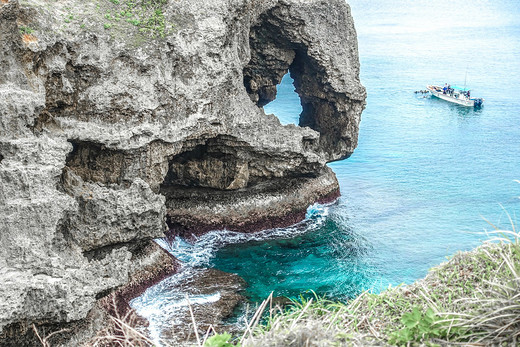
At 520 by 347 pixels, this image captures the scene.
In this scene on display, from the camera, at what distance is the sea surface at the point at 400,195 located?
21.3 meters

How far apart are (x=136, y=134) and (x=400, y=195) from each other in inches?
587

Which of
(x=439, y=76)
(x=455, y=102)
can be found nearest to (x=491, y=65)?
(x=439, y=76)

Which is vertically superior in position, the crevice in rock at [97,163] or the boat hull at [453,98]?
the crevice in rock at [97,163]

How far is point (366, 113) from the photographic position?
4347 cm

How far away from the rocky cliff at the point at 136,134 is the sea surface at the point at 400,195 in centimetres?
185

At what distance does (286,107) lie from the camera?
4525 centimetres

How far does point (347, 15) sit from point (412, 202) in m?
9.32

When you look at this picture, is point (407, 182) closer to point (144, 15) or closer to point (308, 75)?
point (308, 75)

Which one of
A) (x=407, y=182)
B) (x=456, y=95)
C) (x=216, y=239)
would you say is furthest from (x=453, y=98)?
(x=216, y=239)

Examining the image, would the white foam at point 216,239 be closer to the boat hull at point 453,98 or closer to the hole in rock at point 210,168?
the hole in rock at point 210,168

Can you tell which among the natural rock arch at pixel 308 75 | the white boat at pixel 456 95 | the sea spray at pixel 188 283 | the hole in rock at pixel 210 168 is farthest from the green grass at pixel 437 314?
the white boat at pixel 456 95

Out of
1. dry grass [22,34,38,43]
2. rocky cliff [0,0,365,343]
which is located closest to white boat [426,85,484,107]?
rocky cliff [0,0,365,343]

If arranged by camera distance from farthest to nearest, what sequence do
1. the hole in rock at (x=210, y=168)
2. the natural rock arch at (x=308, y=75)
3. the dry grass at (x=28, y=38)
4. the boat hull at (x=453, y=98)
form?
the boat hull at (x=453, y=98) → the natural rock arch at (x=308, y=75) → the hole in rock at (x=210, y=168) → the dry grass at (x=28, y=38)

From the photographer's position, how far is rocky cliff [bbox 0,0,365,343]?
15.1 m
